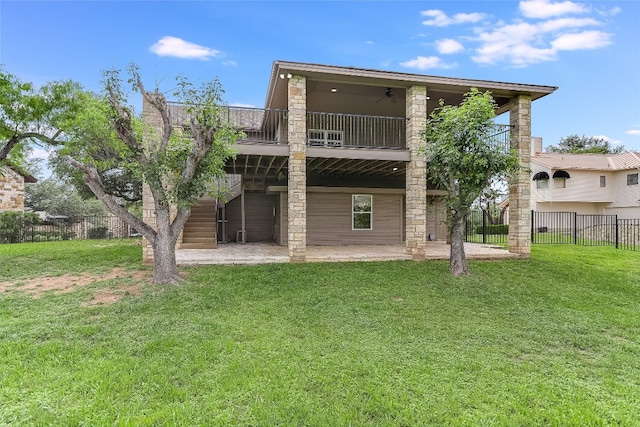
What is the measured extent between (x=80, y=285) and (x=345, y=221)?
9.20m

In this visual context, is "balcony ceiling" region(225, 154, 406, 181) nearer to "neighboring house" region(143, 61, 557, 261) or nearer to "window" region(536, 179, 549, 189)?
"neighboring house" region(143, 61, 557, 261)

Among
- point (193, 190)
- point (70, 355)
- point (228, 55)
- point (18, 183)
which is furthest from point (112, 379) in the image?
point (18, 183)

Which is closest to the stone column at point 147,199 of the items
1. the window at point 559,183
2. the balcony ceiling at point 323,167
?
the balcony ceiling at point 323,167

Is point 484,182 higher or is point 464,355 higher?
point 484,182

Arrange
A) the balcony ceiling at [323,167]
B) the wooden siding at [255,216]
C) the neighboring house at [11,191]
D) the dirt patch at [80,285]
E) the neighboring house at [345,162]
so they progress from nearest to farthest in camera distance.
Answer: the dirt patch at [80,285], the neighboring house at [345,162], the balcony ceiling at [323,167], the wooden siding at [255,216], the neighboring house at [11,191]

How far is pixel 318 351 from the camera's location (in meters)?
4.36

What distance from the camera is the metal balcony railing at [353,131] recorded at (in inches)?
532

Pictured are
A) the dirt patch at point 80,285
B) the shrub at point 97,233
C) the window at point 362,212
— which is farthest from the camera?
the shrub at point 97,233

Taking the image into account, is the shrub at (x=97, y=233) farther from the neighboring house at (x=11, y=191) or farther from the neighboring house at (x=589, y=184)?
the neighboring house at (x=589, y=184)

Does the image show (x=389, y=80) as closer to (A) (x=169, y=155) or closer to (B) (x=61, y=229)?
(A) (x=169, y=155)

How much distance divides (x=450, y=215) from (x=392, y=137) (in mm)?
5830

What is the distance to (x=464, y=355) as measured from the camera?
429 cm

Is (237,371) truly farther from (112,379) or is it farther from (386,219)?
(386,219)

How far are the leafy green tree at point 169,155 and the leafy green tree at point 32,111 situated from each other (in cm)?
463
